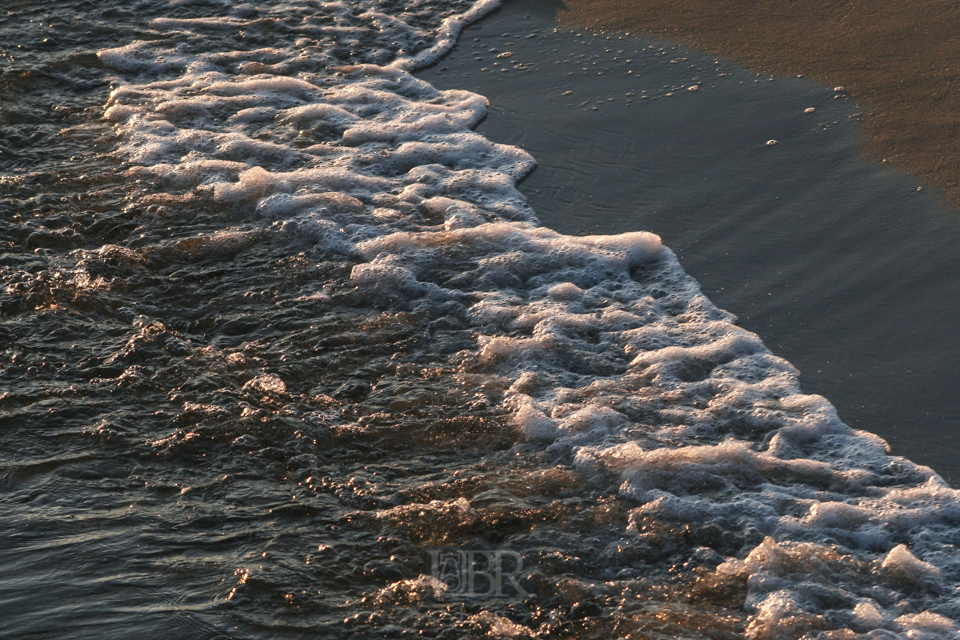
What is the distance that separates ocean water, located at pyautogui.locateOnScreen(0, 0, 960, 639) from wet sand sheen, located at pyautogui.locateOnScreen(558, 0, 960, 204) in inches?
33.7

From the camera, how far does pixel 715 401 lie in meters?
3.86

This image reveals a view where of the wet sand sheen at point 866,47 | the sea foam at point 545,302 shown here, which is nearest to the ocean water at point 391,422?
the sea foam at point 545,302

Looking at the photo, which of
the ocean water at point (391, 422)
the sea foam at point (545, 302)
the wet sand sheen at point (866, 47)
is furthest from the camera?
the wet sand sheen at point (866, 47)

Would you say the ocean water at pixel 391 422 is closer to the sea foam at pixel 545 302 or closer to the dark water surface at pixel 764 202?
the sea foam at pixel 545 302

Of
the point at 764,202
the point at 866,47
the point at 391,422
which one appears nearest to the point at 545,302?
the point at 391,422

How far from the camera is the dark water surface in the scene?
12.7ft

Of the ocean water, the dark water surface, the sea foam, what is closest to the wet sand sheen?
the dark water surface

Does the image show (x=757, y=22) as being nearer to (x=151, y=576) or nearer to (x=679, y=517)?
(x=679, y=517)

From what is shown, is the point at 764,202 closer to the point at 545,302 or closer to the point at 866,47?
the point at 545,302

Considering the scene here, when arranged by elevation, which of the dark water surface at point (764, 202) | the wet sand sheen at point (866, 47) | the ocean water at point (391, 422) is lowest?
the ocean water at point (391, 422)

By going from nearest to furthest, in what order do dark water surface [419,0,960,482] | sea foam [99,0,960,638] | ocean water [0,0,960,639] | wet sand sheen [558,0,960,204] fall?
ocean water [0,0,960,639] < sea foam [99,0,960,638] < dark water surface [419,0,960,482] < wet sand sheen [558,0,960,204]

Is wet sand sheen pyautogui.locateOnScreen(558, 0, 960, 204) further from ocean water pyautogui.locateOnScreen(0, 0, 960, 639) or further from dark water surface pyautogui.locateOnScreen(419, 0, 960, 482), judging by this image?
ocean water pyautogui.locateOnScreen(0, 0, 960, 639)

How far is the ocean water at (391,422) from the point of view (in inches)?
117

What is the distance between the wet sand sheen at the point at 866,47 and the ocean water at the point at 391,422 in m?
0.86
